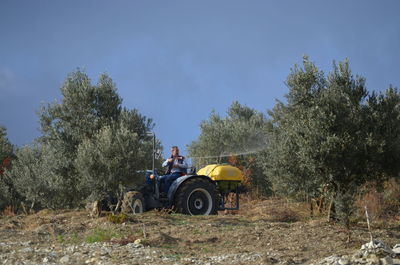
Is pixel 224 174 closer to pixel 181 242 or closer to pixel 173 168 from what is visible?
pixel 173 168

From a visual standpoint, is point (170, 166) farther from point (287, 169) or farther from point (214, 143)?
point (214, 143)

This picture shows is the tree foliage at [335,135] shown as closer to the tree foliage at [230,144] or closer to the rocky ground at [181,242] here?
the rocky ground at [181,242]

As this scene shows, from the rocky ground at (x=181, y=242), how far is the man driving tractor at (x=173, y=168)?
1.69m

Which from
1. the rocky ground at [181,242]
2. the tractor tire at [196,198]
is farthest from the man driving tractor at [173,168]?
the rocky ground at [181,242]

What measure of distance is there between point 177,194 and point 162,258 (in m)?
7.24

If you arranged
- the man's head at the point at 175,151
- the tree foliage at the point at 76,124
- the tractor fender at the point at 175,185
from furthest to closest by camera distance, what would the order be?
the tree foliage at the point at 76,124 < the man's head at the point at 175,151 < the tractor fender at the point at 175,185

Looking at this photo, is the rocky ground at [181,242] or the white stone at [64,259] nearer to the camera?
the rocky ground at [181,242]

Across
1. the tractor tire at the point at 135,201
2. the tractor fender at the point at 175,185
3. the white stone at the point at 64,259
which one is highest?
the tractor fender at the point at 175,185

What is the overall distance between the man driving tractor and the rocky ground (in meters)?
1.69

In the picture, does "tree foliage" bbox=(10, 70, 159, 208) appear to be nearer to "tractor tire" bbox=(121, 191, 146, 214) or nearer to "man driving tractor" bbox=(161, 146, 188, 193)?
"man driving tractor" bbox=(161, 146, 188, 193)

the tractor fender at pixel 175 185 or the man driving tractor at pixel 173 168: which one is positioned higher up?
the man driving tractor at pixel 173 168

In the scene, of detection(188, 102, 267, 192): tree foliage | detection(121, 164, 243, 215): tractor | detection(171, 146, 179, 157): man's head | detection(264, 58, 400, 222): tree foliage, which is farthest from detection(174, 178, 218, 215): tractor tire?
detection(188, 102, 267, 192): tree foliage

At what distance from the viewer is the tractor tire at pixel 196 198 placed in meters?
15.9

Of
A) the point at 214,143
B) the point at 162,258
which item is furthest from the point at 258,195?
the point at 162,258
